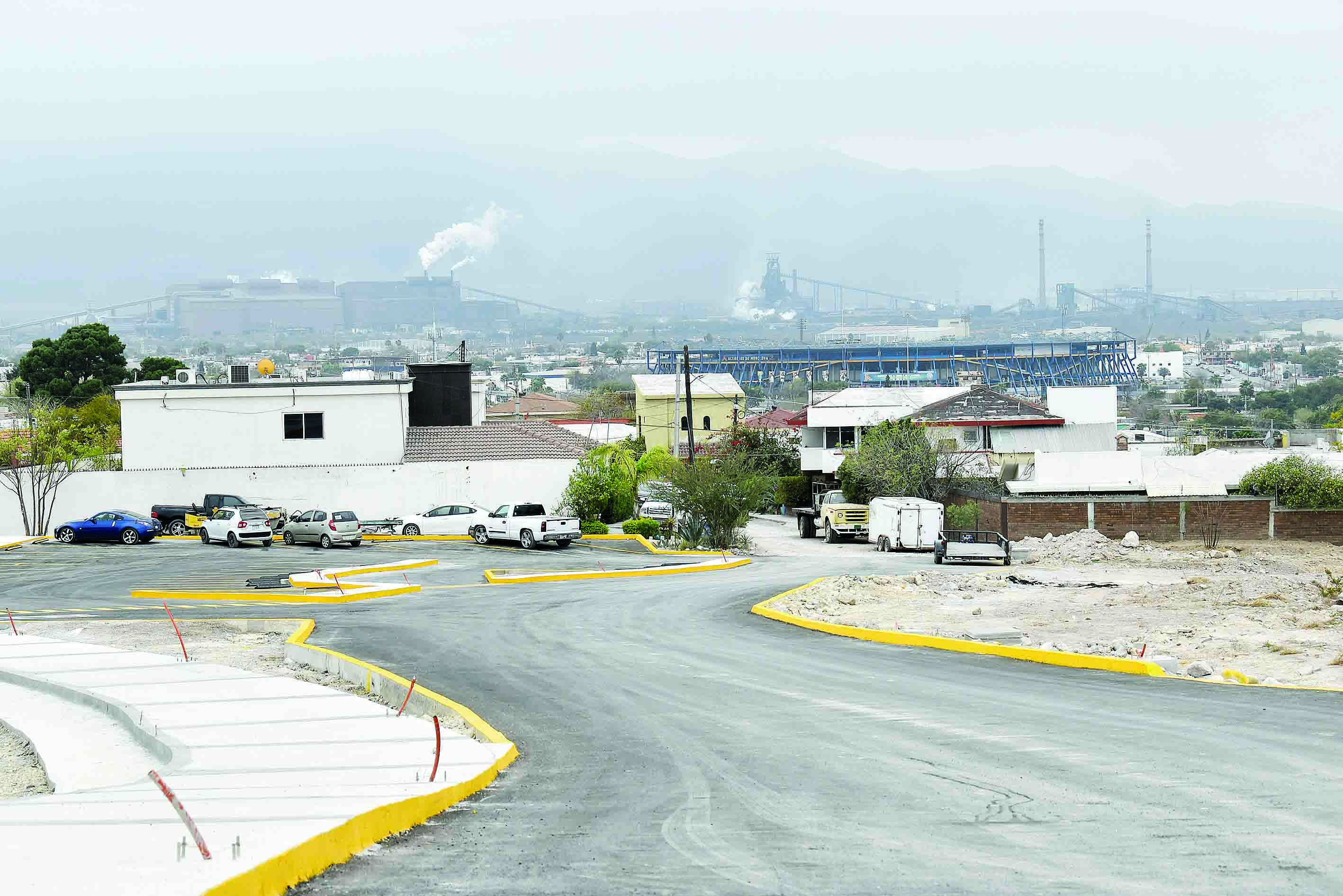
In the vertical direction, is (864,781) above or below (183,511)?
below

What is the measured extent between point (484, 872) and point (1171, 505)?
46.6 meters

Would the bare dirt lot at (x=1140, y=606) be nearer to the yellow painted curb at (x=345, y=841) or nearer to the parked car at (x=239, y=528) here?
the yellow painted curb at (x=345, y=841)

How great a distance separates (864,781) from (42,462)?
53.7m

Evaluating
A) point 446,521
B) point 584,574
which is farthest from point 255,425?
point 584,574

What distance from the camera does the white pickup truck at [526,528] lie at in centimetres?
4809

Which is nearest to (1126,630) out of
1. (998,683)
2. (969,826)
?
(998,683)

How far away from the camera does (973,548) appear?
146ft

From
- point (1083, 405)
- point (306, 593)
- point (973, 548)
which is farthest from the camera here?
point (1083, 405)

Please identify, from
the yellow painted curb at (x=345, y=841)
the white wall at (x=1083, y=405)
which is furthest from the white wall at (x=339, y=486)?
the yellow painted curb at (x=345, y=841)

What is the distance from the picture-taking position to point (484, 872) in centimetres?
939

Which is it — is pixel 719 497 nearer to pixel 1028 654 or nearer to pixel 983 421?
pixel 983 421

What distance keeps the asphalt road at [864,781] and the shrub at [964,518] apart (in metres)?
32.6

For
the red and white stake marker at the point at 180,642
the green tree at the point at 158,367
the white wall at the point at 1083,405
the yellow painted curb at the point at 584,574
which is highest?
the green tree at the point at 158,367

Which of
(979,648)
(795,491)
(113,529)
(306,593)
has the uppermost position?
(113,529)
